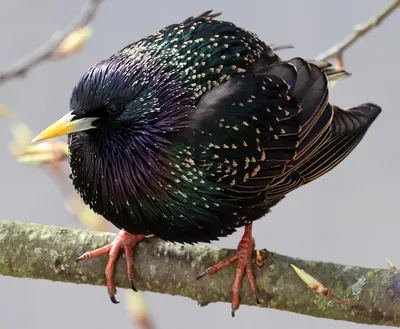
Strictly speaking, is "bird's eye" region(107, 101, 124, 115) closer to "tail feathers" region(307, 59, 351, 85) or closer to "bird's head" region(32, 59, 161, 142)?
"bird's head" region(32, 59, 161, 142)

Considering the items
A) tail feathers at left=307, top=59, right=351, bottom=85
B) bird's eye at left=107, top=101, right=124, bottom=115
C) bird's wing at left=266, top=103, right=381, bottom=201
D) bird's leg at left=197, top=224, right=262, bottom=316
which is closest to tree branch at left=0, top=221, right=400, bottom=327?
bird's leg at left=197, top=224, right=262, bottom=316

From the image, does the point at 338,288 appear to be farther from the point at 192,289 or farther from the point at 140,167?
the point at 140,167

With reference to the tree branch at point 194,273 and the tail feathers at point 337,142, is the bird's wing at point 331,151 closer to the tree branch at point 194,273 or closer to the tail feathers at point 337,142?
the tail feathers at point 337,142

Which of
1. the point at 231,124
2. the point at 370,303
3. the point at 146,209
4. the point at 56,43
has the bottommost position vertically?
the point at 370,303

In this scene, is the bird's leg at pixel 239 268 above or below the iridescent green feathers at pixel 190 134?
below

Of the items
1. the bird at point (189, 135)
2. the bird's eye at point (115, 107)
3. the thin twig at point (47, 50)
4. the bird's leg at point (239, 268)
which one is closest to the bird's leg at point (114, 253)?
the bird at point (189, 135)

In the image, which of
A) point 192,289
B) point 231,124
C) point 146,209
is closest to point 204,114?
point 231,124

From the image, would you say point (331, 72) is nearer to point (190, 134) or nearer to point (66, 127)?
point (190, 134)
